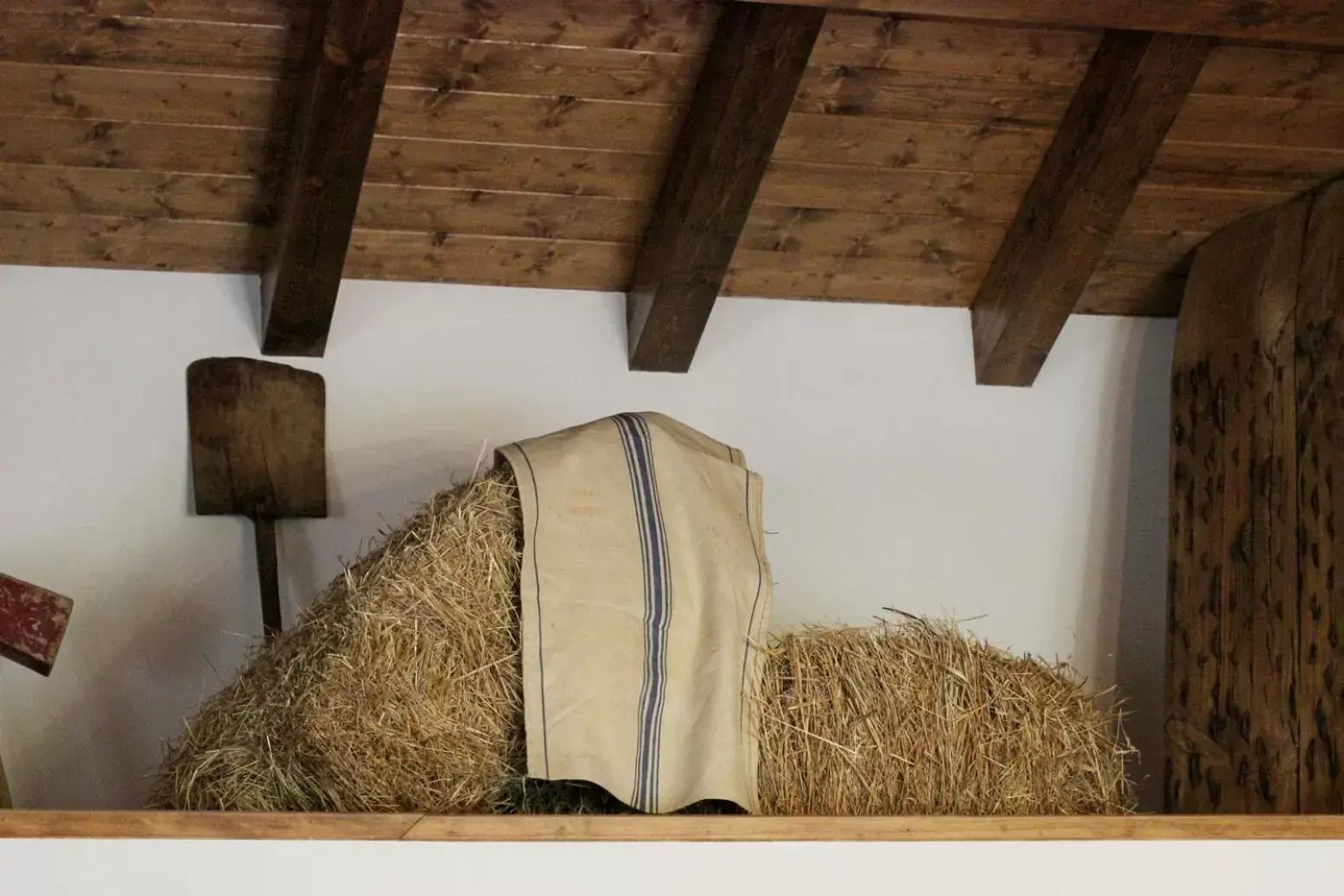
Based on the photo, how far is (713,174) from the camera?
8.64 feet

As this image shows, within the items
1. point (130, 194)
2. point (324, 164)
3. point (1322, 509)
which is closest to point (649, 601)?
point (324, 164)

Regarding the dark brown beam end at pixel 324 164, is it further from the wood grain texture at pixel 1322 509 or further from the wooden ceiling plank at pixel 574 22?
the wood grain texture at pixel 1322 509

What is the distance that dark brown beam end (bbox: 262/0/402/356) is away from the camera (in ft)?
7.57

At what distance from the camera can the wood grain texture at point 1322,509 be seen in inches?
96.8

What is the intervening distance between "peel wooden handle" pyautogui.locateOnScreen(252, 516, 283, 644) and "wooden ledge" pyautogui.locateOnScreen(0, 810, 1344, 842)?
2.99 feet

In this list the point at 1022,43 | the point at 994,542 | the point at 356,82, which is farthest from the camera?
the point at 994,542

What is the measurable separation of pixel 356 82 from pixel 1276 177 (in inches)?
73.6

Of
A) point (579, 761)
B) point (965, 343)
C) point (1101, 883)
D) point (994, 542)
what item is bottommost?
point (1101, 883)

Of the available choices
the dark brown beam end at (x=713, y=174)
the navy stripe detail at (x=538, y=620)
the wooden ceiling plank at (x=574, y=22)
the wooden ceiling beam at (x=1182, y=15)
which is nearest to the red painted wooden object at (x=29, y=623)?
the navy stripe detail at (x=538, y=620)

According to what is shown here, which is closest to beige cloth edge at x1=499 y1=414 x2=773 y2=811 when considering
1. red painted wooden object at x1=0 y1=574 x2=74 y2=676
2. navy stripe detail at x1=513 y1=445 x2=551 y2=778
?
navy stripe detail at x1=513 y1=445 x2=551 y2=778

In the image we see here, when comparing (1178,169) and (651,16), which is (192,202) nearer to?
(651,16)

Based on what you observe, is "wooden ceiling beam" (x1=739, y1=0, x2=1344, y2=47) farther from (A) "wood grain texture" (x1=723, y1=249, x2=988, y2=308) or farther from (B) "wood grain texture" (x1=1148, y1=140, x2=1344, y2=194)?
(A) "wood grain texture" (x1=723, y1=249, x2=988, y2=308)

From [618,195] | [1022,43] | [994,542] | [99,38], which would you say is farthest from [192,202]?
[994,542]

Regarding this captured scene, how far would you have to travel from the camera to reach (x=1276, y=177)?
9.58 ft
